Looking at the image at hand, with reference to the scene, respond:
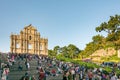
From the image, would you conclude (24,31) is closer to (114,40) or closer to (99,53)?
(99,53)

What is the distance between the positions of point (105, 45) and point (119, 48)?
1130 cm

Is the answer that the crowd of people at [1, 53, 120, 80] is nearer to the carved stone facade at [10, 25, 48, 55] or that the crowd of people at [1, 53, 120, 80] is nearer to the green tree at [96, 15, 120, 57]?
the green tree at [96, 15, 120, 57]

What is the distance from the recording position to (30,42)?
9681 centimetres

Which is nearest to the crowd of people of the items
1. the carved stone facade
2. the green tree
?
the green tree

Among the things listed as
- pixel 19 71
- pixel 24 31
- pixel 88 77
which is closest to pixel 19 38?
pixel 24 31

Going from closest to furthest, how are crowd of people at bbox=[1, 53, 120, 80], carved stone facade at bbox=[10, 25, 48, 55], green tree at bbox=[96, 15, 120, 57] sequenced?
1. crowd of people at bbox=[1, 53, 120, 80]
2. green tree at bbox=[96, 15, 120, 57]
3. carved stone facade at bbox=[10, 25, 48, 55]

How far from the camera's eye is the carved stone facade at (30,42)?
92.4 metres

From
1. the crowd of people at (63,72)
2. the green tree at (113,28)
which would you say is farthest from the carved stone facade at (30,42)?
the crowd of people at (63,72)

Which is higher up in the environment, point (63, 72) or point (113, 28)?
point (113, 28)

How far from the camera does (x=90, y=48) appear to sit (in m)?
98.9

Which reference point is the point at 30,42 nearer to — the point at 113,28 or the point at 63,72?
the point at 113,28

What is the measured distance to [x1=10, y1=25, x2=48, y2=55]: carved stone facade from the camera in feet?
303

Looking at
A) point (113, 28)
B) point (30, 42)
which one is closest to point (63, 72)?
point (113, 28)

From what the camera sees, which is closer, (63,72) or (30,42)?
(63,72)
